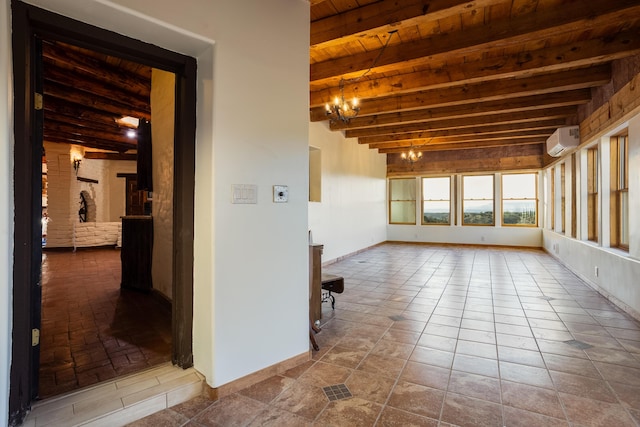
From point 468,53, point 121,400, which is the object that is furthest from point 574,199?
point 121,400

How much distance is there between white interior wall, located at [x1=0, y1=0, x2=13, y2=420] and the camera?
4.85 ft

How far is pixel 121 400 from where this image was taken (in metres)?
1.87

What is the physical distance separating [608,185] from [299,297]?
464cm

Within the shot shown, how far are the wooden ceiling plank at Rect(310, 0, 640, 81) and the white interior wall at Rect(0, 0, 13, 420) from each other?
2.78 meters

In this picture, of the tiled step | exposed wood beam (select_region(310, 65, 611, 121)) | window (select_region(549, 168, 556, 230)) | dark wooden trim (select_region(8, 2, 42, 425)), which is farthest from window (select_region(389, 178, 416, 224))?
dark wooden trim (select_region(8, 2, 42, 425))

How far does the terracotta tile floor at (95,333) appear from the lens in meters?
2.23

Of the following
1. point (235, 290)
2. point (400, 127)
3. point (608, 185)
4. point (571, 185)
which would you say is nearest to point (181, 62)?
point (235, 290)

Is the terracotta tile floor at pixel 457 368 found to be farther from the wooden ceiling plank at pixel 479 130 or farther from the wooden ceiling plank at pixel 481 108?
the wooden ceiling plank at pixel 479 130

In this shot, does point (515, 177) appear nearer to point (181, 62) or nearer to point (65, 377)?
point (181, 62)

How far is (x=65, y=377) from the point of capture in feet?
7.06

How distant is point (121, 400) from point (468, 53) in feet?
14.6

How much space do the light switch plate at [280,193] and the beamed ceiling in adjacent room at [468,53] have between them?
1674 mm

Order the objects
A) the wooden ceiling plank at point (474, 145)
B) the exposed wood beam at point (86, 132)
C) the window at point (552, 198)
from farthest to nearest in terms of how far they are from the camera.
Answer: the wooden ceiling plank at point (474, 145), the window at point (552, 198), the exposed wood beam at point (86, 132)

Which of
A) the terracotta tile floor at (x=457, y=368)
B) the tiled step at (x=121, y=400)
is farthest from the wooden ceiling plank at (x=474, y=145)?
the tiled step at (x=121, y=400)
